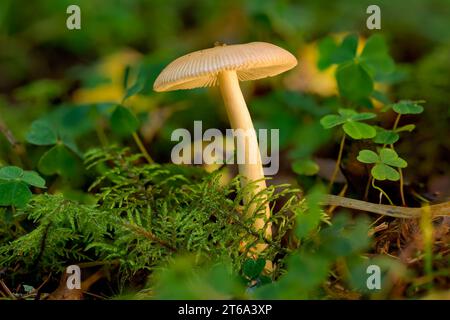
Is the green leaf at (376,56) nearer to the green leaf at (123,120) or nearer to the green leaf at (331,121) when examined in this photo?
the green leaf at (331,121)

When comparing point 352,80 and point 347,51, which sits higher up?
point 347,51

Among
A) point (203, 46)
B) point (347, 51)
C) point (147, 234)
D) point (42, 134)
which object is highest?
point (203, 46)

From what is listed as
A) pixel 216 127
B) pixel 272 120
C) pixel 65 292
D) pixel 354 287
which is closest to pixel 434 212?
pixel 354 287

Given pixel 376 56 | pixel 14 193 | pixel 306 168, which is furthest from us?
pixel 376 56

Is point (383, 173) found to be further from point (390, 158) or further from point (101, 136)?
point (101, 136)

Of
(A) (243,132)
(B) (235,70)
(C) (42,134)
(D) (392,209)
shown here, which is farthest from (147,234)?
(C) (42,134)

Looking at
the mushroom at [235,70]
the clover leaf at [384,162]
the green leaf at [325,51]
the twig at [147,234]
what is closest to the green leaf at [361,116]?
the clover leaf at [384,162]
